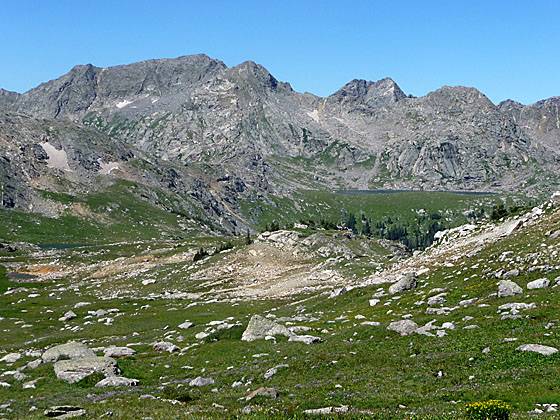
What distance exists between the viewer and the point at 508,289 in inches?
1827

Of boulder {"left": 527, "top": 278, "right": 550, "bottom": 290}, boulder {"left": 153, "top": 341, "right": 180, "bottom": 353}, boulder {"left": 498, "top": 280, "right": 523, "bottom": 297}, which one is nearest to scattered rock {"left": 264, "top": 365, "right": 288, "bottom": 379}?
boulder {"left": 153, "top": 341, "right": 180, "bottom": 353}

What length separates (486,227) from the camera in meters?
85.8

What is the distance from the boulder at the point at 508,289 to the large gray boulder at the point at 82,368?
32.3 m

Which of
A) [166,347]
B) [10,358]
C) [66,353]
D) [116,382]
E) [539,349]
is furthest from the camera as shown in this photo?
[10,358]

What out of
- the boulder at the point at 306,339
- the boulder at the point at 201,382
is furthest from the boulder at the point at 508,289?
the boulder at the point at 201,382

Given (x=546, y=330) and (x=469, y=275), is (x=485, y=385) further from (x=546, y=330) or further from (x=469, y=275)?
(x=469, y=275)

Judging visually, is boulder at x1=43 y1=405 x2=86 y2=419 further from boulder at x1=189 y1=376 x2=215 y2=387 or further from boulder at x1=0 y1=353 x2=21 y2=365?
boulder at x1=0 y1=353 x2=21 y2=365

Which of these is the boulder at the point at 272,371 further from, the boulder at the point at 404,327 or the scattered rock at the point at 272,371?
the boulder at the point at 404,327

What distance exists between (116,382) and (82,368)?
16.6 ft

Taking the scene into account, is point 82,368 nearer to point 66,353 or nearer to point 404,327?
point 66,353

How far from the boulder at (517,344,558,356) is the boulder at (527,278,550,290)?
55.0ft

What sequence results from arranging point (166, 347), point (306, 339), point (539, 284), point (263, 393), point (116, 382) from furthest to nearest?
point (166, 347), point (539, 284), point (306, 339), point (116, 382), point (263, 393)

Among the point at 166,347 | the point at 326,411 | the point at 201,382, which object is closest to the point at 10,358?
the point at 166,347

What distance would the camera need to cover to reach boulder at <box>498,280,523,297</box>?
4588cm
